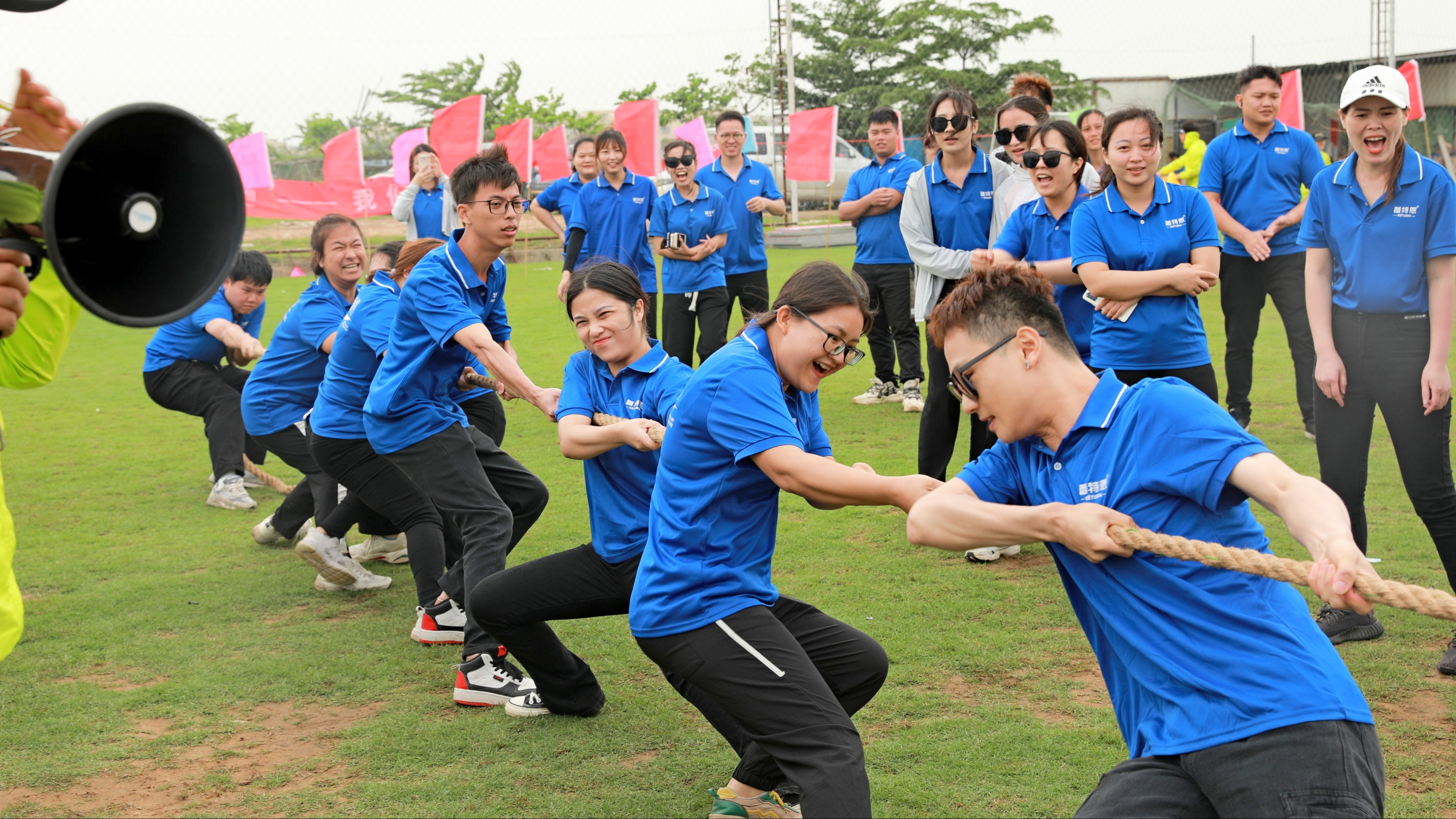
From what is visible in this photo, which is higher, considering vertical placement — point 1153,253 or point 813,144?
point 813,144

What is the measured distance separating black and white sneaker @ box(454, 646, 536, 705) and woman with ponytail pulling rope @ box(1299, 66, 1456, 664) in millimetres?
3290

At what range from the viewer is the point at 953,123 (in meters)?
6.52

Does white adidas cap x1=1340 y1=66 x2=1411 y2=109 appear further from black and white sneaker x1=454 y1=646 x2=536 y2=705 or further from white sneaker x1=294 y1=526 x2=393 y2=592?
white sneaker x1=294 y1=526 x2=393 y2=592


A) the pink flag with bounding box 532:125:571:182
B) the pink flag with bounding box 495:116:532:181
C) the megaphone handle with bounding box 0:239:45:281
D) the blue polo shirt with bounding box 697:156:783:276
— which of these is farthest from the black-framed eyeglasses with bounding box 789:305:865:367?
the pink flag with bounding box 532:125:571:182

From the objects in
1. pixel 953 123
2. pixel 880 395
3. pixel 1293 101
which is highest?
pixel 1293 101

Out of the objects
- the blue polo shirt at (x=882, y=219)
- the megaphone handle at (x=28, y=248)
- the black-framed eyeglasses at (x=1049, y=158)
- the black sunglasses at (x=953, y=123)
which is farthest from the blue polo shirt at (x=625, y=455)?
the blue polo shirt at (x=882, y=219)

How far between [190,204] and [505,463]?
11.4ft

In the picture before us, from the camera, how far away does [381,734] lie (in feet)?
13.8

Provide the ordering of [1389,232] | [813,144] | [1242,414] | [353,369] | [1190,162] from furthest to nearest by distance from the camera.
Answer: [813,144]
[1190,162]
[1242,414]
[353,369]
[1389,232]

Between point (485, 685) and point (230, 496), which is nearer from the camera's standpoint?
point (485, 685)

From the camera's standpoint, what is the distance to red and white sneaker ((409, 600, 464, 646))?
17.1 ft

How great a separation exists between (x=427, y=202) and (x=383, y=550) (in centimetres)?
539

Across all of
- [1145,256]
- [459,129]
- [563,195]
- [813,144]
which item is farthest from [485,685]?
[813,144]

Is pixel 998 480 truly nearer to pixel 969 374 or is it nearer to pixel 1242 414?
pixel 969 374
